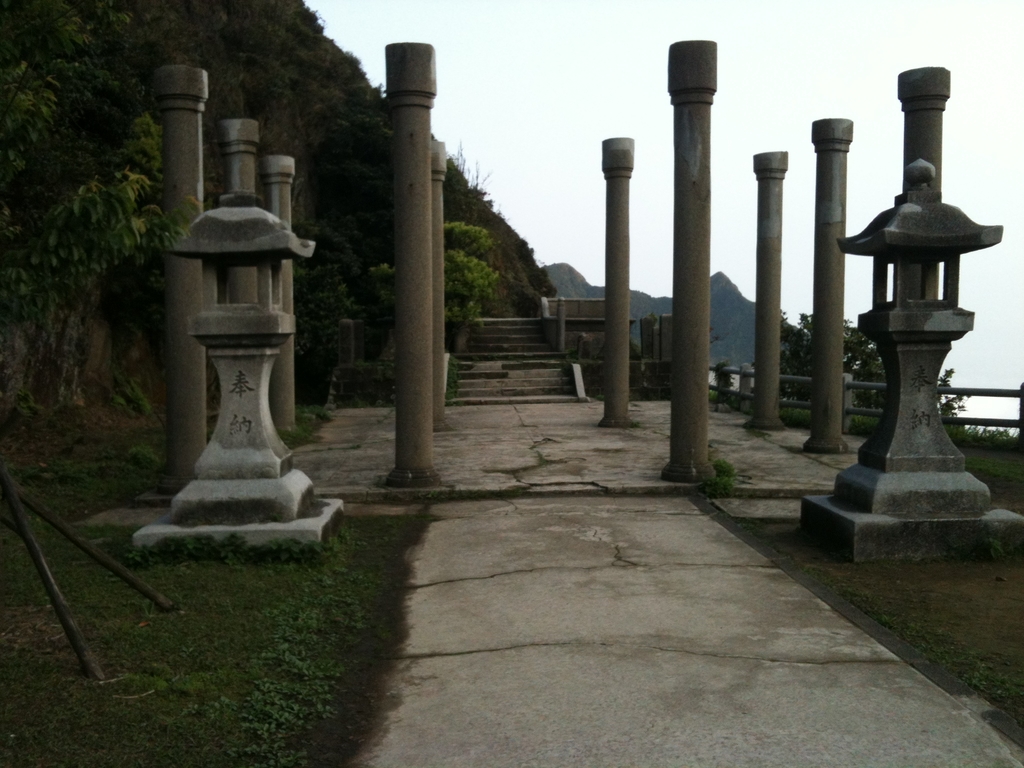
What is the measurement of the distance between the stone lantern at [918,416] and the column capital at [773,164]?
6929 mm

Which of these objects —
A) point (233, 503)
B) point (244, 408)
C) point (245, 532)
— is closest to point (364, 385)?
point (244, 408)

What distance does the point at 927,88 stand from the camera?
28.6ft

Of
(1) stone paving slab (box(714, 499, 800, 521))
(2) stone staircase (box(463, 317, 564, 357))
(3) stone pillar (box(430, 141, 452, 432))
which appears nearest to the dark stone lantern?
(1) stone paving slab (box(714, 499, 800, 521))

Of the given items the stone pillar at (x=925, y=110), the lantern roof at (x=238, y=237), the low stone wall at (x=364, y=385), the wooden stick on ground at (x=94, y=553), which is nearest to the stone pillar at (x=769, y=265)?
the stone pillar at (x=925, y=110)

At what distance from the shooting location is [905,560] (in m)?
6.35

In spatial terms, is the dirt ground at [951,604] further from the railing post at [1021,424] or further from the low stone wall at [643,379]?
the low stone wall at [643,379]

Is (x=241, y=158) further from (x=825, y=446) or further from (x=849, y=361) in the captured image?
(x=849, y=361)

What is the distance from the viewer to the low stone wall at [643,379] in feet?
66.7

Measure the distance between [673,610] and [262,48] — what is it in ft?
78.4

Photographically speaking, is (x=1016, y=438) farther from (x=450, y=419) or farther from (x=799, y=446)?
(x=450, y=419)

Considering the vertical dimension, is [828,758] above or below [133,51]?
below

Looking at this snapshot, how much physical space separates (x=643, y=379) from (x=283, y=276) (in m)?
9.26

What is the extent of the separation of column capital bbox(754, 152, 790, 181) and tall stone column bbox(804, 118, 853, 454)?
228cm

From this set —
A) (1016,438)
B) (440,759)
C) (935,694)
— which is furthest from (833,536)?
(1016,438)
